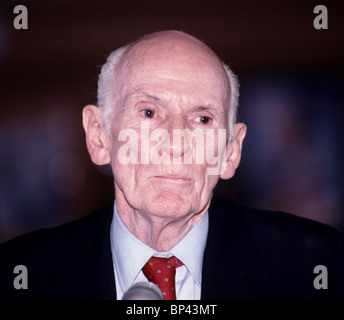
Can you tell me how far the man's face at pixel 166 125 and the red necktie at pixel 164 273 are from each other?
24cm

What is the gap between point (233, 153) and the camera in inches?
68.8

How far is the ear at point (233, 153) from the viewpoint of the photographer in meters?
1.69

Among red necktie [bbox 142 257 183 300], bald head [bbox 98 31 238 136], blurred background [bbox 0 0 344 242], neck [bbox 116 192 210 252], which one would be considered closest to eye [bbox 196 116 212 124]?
bald head [bbox 98 31 238 136]

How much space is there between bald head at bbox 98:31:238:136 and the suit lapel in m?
0.41

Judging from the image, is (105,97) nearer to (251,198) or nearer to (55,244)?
(55,244)

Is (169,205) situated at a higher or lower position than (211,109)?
lower

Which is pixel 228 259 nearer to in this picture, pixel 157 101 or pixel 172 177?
pixel 172 177

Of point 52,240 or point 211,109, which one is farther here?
point 52,240

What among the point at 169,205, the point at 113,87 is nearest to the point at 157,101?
the point at 113,87

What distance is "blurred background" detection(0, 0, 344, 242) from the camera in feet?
13.3

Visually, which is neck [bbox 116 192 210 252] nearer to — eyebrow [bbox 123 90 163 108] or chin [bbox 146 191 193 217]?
chin [bbox 146 191 193 217]

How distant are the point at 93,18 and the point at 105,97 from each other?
2638 millimetres

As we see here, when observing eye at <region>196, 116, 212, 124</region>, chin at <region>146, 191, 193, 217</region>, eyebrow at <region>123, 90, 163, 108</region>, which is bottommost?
chin at <region>146, 191, 193, 217</region>

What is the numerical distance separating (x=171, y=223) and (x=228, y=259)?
0.30 metres
